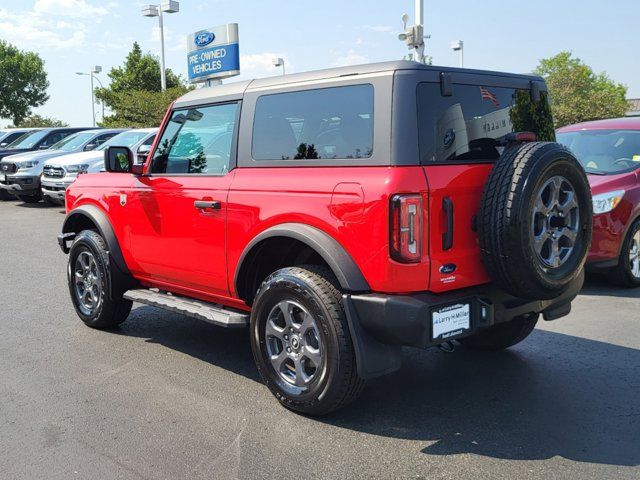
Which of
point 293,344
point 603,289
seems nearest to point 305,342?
point 293,344

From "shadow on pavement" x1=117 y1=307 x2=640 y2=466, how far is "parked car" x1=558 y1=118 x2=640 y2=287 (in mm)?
1854

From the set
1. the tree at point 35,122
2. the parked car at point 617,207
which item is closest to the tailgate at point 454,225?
the parked car at point 617,207

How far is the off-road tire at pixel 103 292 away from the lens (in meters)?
5.43

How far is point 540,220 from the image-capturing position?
359 centimetres

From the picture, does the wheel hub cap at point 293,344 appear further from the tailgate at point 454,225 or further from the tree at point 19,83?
the tree at point 19,83

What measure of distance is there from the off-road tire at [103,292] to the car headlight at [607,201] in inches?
189

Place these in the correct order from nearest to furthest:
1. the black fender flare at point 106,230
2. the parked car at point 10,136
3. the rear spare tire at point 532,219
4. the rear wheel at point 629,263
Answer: the rear spare tire at point 532,219 → the black fender flare at point 106,230 → the rear wheel at point 629,263 → the parked car at point 10,136

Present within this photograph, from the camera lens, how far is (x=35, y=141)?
18.8 metres

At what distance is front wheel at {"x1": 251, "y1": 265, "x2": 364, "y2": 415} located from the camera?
3.54 metres

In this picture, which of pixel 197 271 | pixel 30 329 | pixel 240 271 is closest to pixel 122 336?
pixel 30 329

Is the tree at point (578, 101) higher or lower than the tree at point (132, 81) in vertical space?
lower

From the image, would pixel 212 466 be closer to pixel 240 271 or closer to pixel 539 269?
pixel 240 271

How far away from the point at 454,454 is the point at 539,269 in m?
1.07

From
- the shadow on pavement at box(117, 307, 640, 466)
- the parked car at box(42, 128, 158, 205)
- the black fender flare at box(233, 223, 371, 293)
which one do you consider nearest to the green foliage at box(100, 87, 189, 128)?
the parked car at box(42, 128, 158, 205)
